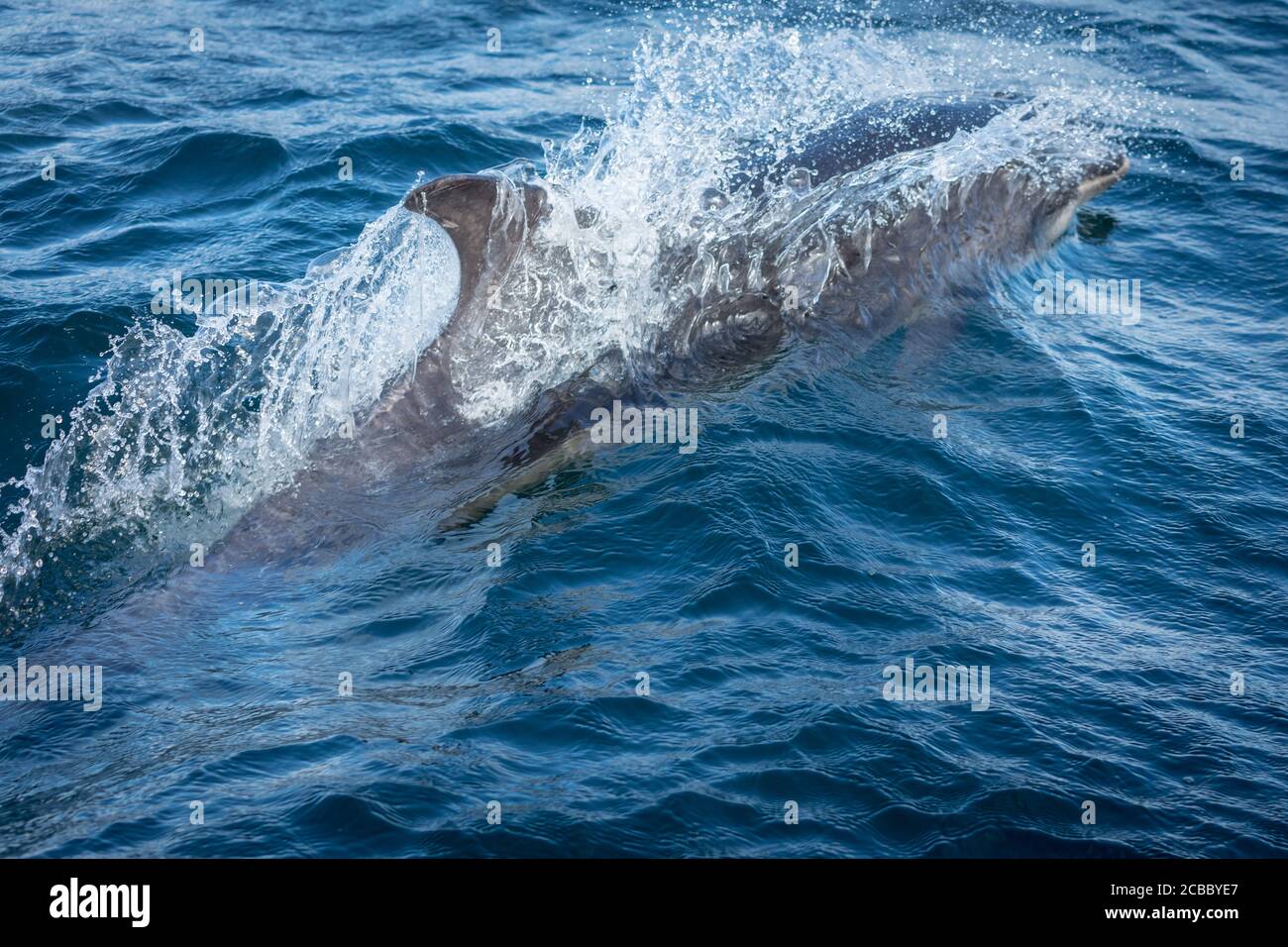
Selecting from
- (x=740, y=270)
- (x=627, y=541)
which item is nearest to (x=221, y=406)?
(x=627, y=541)

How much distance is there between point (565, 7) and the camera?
65.8 feet

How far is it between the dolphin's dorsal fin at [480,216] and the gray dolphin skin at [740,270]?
0.01m

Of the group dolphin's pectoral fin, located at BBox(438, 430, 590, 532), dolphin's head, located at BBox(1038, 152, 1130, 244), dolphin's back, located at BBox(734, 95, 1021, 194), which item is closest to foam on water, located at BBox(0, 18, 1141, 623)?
dolphin's back, located at BBox(734, 95, 1021, 194)

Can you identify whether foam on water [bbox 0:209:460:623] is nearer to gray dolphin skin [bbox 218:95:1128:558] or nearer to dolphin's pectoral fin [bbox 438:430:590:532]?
gray dolphin skin [bbox 218:95:1128:558]

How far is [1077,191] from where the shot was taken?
12414 millimetres

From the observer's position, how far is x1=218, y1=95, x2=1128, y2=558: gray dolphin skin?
8.82 metres

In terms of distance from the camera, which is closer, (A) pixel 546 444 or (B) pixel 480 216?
(B) pixel 480 216

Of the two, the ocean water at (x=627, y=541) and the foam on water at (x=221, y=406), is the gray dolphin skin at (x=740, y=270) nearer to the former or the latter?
the ocean water at (x=627, y=541)

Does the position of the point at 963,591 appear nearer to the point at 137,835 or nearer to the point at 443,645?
the point at 443,645

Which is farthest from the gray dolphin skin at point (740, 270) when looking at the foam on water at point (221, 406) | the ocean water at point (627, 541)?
the foam on water at point (221, 406)

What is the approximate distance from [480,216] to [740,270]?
2.53 metres

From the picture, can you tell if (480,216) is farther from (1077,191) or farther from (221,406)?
(1077,191)

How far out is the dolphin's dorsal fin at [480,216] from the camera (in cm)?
841

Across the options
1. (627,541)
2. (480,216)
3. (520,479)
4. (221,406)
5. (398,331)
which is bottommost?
(627,541)
